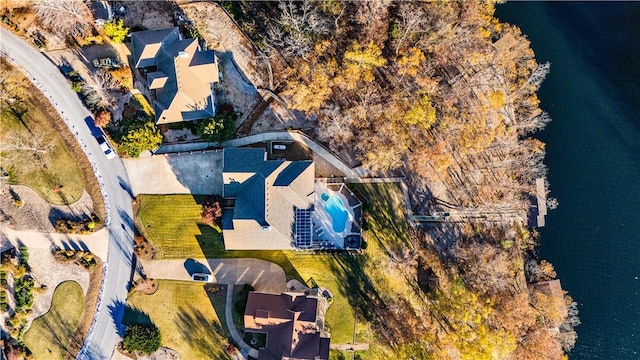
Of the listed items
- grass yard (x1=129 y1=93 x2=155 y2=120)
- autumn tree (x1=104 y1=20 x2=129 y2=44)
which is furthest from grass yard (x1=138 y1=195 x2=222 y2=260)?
autumn tree (x1=104 y1=20 x2=129 y2=44)

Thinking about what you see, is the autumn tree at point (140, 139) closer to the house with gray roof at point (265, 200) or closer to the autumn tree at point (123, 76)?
the autumn tree at point (123, 76)

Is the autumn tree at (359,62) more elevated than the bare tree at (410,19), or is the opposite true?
the bare tree at (410,19)

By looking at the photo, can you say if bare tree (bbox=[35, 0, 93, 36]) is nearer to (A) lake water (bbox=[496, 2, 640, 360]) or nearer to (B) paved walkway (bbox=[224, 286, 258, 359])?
(B) paved walkway (bbox=[224, 286, 258, 359])

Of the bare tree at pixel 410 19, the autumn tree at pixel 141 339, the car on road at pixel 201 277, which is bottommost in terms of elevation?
the autumn tree at pixel 141 339

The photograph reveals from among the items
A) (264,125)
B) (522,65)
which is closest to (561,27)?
(522,65)

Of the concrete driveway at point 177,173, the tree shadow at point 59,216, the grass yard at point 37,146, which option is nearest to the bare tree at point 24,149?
the grass yard at point 37,146

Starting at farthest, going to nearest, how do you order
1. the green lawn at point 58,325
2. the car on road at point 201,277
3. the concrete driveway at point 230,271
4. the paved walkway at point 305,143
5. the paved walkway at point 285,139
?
the paved walkway at point 305,143
the paved walkway at point 285,139
the concrete driveway at point 230,271
the car on road at point 201,277
the green lawn at point 58,325
